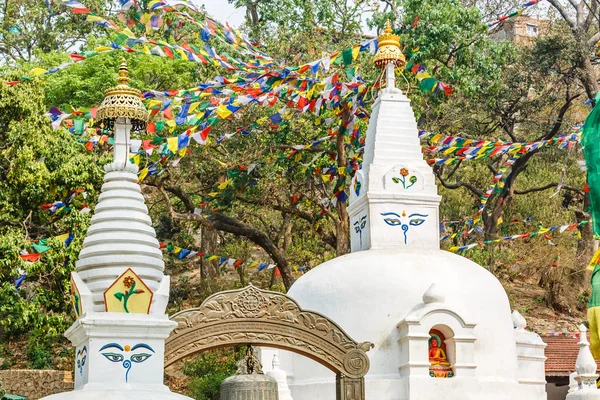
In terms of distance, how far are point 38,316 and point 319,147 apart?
7994 mm

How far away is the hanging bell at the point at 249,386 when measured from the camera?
11.1 m

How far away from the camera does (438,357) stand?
13688 millimetres

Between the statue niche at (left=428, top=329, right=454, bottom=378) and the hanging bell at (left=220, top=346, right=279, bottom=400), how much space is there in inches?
121

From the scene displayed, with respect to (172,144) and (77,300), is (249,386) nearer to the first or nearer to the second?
(77,300)

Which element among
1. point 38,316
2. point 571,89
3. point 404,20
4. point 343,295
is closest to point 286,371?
point 343,295

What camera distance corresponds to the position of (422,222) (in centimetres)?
1552

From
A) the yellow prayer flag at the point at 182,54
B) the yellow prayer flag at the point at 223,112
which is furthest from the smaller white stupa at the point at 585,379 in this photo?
the yellow prayer flag at the point at 182,54

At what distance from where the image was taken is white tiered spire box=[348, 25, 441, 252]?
15477 millimetres

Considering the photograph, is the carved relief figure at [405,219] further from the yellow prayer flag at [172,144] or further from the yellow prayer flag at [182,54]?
the yellow prayer flag at [182,54]

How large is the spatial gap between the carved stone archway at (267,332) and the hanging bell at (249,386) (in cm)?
38

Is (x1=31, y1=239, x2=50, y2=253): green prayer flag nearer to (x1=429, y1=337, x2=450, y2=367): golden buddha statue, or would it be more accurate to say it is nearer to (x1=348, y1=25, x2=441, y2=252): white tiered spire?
(x1=348, y1=25, x2=441, y2=252): white tiered spire

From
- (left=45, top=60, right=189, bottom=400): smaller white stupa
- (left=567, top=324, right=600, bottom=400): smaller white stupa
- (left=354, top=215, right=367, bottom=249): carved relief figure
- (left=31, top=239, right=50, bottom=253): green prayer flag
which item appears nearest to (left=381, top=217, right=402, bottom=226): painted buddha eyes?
(left=354, top=215, right=367, bottom=249): carved relief figure

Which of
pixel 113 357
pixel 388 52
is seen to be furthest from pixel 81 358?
pixel 388 52

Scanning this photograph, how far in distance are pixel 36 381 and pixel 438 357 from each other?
11.6 meters
